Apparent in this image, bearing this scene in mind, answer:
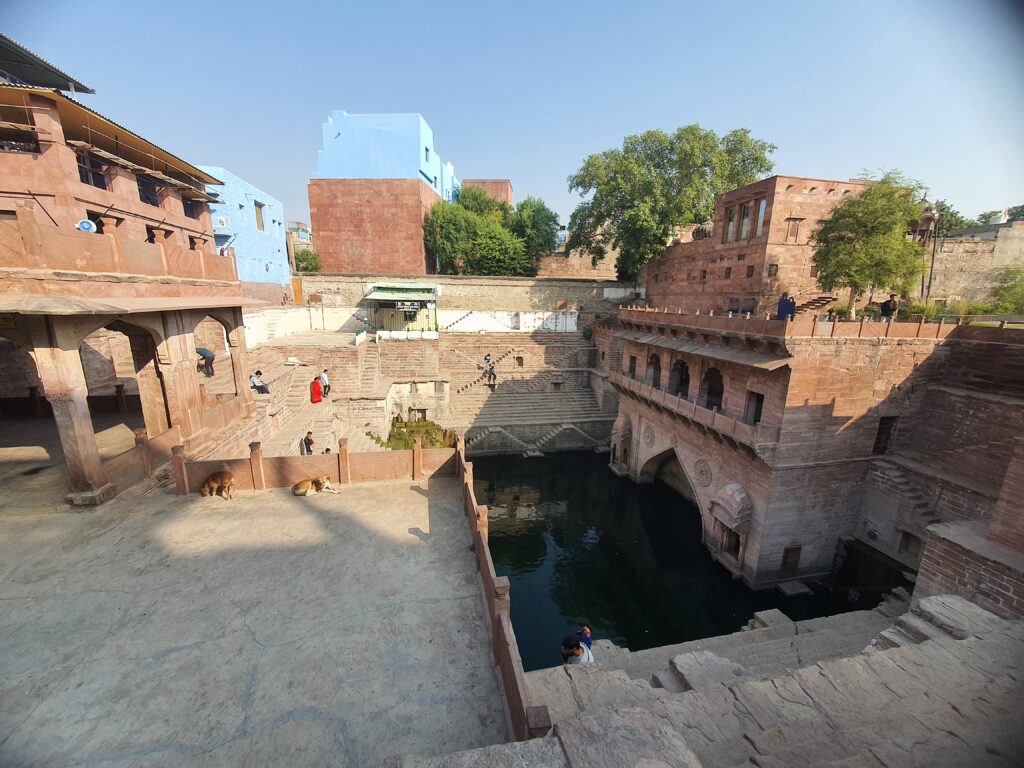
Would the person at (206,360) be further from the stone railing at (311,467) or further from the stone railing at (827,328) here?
the stone railing at (827,328)

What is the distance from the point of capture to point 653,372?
755 inches

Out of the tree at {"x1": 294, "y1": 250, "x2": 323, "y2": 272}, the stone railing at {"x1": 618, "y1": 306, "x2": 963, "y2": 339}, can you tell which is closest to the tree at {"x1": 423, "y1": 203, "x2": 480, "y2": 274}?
the tree at {"x1": 294, "y1": 250, "x2": 323, "y2": 272}

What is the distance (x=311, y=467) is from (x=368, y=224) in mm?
28197

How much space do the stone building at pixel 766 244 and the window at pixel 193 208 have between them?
25516 mm

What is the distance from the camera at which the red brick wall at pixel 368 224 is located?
3170 cm

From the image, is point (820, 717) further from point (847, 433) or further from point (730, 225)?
point (730, 225)

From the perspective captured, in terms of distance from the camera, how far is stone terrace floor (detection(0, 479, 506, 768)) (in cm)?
392

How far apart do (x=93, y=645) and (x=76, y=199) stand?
1314 centimetres

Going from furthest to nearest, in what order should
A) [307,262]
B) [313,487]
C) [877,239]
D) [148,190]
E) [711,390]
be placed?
1. [307,262]
2. [711,390]
3. [148,190]
4. [877,239]
5. [313,487]

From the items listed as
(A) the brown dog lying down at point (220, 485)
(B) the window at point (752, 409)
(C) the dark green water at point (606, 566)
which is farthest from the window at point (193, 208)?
(B) the window at point (752, 409)

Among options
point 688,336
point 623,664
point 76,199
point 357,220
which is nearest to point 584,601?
point 623,664

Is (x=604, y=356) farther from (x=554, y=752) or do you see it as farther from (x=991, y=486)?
(x=554, y=752)

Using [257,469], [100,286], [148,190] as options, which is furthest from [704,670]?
[148,190]

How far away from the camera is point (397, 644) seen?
195 inches
